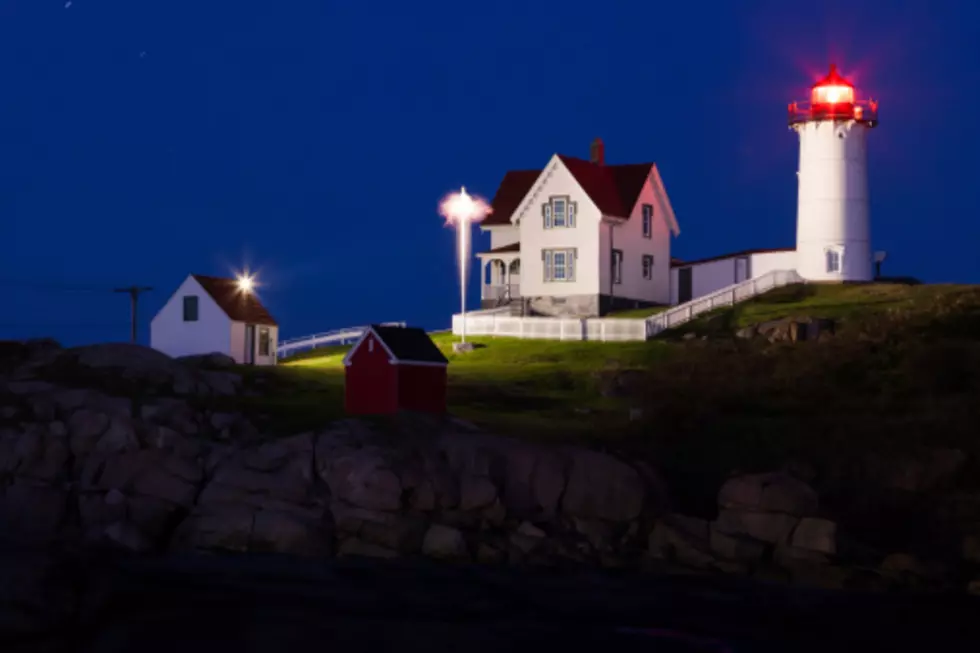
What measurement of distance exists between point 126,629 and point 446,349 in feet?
98.8

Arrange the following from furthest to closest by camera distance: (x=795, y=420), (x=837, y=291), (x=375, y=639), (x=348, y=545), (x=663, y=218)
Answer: (x=663, y=218) → (x=837, y=291) → (x=795, y=420) → (x=348, y=545) → (x=375, y=639)

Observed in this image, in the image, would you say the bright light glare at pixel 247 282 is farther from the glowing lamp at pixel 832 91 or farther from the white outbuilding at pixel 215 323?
the glowing lamp at pixel 832 91

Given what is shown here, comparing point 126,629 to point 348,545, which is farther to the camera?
point 348,545

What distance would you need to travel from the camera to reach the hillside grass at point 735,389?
39594mm

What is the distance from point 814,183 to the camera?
6456 centimetres

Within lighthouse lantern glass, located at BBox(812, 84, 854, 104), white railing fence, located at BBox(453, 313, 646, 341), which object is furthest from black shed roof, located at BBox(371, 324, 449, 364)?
lighthouse lantern glass, located at BBox(812, 84, 854, 104)

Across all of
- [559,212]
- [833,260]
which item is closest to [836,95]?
[833,260]

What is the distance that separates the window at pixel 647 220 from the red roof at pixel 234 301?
17528 mm

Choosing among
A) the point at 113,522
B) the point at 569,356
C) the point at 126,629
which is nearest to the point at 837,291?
the point at 569,356

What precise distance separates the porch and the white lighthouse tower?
1206 cm

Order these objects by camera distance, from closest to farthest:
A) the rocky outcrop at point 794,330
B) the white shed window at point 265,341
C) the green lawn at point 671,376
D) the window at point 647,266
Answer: the green lawn at point 671,376
the rocky outcrop at point 794,330
the white shed window at point 265,341
the window at point 647,266

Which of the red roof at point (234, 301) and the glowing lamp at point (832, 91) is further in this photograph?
the glowing lamp at point (832, 91)

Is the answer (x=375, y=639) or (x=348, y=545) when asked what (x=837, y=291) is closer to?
(x=348, y=545)

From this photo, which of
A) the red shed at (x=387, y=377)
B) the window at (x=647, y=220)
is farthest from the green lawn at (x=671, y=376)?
the window at (x=647, y=220)
